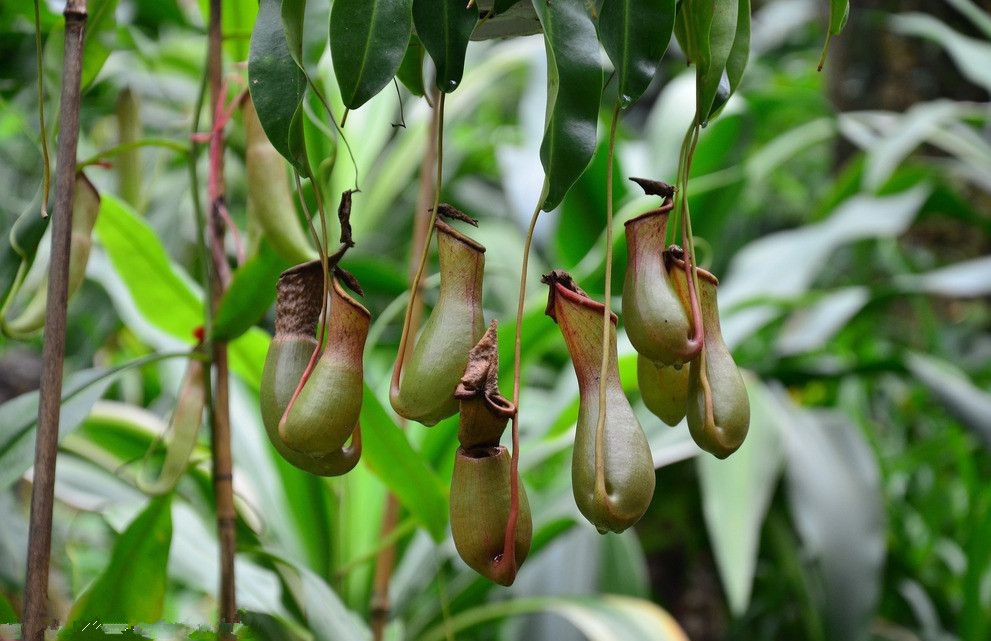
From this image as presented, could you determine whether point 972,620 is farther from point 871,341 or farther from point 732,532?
point 871,341

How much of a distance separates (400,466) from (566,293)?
341 mm

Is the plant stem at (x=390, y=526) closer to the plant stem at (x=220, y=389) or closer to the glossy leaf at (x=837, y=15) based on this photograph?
the plant stem at (x=220, y=389)

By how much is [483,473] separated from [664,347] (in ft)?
0.27

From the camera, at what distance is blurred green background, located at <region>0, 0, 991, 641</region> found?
27.9 inches

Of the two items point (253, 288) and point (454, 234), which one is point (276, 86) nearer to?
point (454, 234)

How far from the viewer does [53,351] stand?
1.31ft

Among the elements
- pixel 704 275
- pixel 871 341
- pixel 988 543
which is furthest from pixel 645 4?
pixel 871 341

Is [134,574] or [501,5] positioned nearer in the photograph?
[501,5]

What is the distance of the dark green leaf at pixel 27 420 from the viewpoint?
1.69 feet

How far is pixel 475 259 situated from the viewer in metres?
0.35

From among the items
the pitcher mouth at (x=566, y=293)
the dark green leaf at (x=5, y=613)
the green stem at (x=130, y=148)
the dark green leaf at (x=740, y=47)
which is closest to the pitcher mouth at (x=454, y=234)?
the pitcher mouth at (x=566, y=293)

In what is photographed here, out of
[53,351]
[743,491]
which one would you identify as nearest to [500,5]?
[53,351]

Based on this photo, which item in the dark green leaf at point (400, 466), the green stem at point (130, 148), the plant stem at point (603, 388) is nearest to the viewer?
the plant stem at point (603, 388)

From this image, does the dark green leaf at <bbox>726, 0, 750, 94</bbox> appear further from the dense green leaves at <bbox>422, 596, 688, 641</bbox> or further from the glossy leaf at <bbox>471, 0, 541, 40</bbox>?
the dense green leaves at <bbox>422, 596, 688, 641</bbox>
